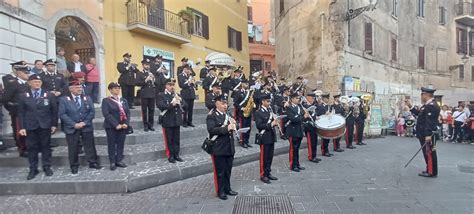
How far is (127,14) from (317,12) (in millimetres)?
9013

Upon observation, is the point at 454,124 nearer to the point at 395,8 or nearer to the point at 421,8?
the point at 395,8

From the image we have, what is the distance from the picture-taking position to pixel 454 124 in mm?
16578

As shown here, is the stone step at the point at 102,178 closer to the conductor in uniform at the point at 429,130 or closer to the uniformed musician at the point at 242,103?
the uniformed musician at the point at 242,103

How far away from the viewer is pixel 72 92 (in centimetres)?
768

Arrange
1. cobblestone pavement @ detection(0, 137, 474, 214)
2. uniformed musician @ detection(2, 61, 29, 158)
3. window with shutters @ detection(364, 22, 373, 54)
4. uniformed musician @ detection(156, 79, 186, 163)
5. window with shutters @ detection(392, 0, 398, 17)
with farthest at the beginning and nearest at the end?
window with shutters @ detection(392, 0, 398, 17), window with shutters @ detection(364, 22, 373, 54), uniformed musician @ detection(156, 79, 186, 163), uniformed musician @ detection(2, 61, 29, 158), cobblestone pavement @ detection(0, 137, 474, 214)

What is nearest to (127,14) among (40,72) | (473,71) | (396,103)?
(40,72)

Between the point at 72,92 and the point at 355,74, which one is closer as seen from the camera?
the point at 72,92

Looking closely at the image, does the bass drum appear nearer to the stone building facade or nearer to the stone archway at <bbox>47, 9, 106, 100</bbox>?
the stone building facade

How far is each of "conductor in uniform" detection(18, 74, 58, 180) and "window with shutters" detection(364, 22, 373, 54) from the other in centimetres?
1555

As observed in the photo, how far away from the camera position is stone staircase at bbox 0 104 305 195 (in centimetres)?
683

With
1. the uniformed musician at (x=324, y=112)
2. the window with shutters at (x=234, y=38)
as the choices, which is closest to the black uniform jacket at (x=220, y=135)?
the uniformed musician at (x=324, y=112)

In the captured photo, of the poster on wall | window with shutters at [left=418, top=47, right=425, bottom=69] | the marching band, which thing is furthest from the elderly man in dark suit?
window with shutters at [left=418, top=47, right=425, bottom=69]

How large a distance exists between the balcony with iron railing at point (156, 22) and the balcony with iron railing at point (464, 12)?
72.9 feet

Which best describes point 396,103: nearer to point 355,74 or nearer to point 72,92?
point 355,74
